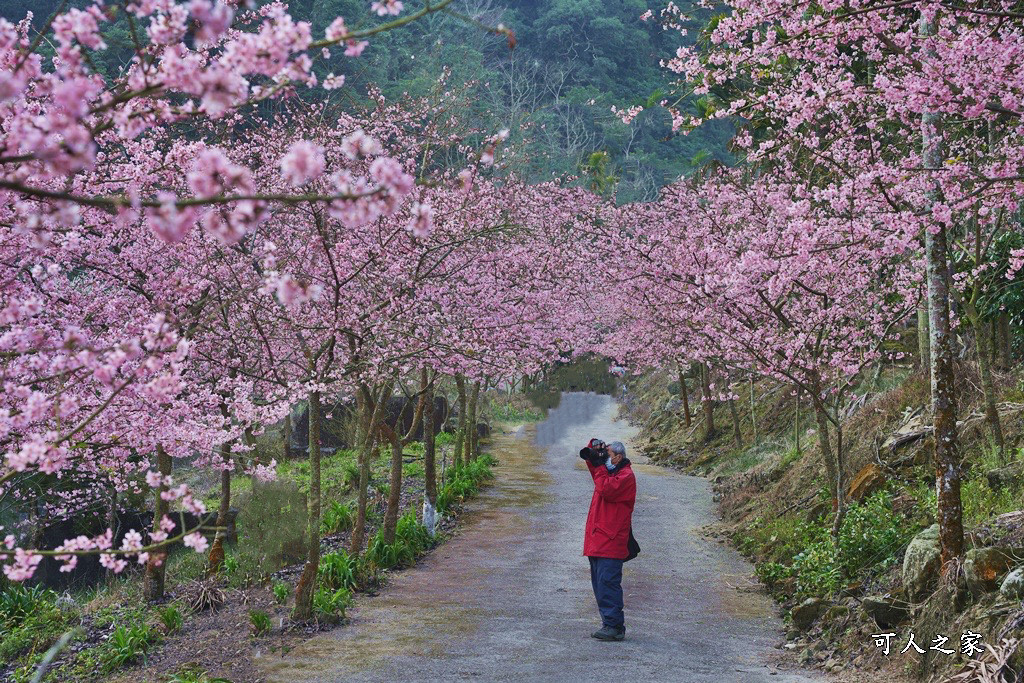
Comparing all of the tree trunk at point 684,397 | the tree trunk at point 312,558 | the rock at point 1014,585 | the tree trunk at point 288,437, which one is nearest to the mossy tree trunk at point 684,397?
the tree trunk at point 684,397

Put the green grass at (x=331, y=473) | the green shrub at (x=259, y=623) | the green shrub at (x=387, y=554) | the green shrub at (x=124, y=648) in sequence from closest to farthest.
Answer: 1. the green shrub at (x=124, y=648)
2. the green shrub at (x=259, y=623)
3. the green shrub at (x=387, y=554)
4. the green grass at (x=331, y=473)

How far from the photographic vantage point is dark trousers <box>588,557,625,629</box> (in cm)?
895

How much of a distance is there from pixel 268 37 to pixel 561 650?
7160mm

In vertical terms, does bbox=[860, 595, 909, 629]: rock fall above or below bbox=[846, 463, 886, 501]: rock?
below

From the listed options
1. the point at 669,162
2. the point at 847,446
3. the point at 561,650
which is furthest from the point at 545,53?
the point at 561,650

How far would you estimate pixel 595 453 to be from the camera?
9406 millimetres

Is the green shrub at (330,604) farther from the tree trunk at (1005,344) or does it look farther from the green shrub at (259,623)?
the tree trunk at (1005,344)

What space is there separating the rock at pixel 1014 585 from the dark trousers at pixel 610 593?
3.48 meters

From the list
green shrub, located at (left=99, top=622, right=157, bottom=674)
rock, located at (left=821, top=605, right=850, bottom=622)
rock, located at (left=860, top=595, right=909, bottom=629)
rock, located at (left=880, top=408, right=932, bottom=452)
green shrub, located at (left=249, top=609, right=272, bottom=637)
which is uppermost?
rock, located at (left=880, top=408, right=932, bottom=452)

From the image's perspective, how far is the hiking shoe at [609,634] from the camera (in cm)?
895

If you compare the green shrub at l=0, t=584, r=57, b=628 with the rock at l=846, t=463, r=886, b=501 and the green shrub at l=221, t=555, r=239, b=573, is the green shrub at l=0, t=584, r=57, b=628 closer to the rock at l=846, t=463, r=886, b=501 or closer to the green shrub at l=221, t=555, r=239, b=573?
the green shrub at l=221, t=555, r=239, b=573

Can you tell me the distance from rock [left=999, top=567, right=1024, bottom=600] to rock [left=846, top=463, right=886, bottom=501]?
16.7 ft

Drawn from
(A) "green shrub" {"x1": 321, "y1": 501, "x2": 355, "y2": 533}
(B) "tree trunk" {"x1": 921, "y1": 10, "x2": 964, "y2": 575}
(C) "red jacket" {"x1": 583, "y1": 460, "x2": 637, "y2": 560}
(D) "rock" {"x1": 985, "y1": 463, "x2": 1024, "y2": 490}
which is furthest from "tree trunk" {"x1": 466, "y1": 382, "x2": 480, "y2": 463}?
(B) "tree trunk" {"x1": 921, "y1": 10, "x2": 964, "y2": 575}

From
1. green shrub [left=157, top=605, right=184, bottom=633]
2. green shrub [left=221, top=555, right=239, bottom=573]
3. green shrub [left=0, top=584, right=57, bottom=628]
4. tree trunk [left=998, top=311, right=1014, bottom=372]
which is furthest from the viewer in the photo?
tree trunk [left=998, top=311, right=1014, bottom=372]
